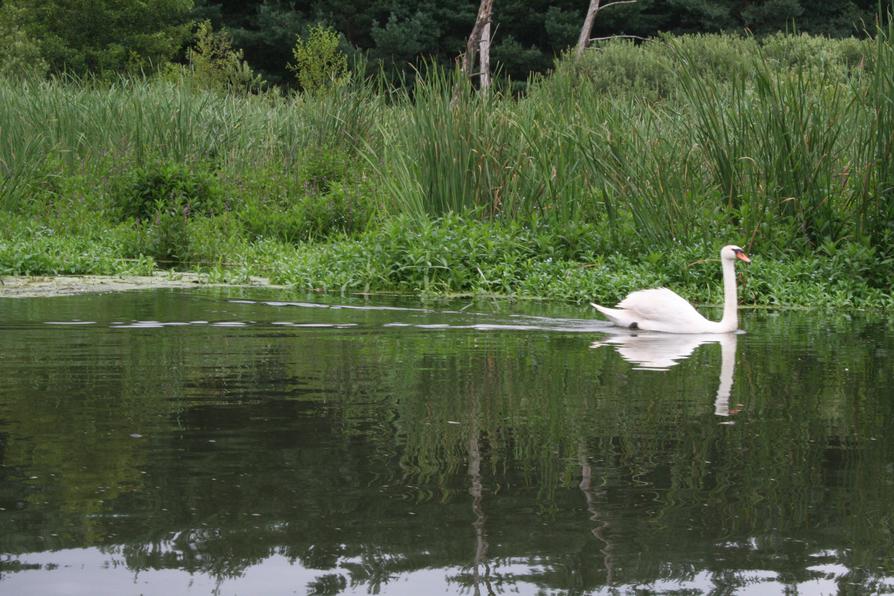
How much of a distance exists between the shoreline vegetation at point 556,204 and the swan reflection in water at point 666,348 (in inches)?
85.6

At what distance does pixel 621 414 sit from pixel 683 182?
22.0 ft

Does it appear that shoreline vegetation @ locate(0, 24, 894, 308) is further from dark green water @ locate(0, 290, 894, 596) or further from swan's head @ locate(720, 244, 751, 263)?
dark green water @ locate(0, 290, 894, 596)

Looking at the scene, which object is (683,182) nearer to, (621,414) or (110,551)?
(621,414)

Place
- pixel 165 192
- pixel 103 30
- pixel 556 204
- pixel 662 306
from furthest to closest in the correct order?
pixel 103 30 < pixel 165 192 < pixel 556 204 < pixel 662 306

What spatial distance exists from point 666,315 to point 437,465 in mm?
4760

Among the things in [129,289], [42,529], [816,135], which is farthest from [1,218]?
[42,529]

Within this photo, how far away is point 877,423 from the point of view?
575cm

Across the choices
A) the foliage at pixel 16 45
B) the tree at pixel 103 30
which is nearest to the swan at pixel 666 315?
the foliage at pixel 16 45

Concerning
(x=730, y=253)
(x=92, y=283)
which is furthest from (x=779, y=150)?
(x=92, y=283)

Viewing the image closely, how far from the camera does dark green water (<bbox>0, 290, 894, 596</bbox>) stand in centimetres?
359

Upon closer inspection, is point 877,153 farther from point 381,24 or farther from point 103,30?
point 381,24

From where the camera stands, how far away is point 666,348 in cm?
857

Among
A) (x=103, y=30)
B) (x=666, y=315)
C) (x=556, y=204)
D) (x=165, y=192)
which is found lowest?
(x=666, y=315)

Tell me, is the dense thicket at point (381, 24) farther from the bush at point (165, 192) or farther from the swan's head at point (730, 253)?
the swan's head at point (730, 253)
